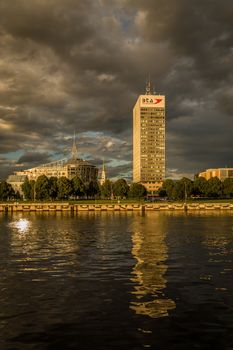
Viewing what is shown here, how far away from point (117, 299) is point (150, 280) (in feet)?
22.2

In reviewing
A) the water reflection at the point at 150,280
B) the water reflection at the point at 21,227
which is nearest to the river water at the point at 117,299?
the water reflection at the point at 150,280

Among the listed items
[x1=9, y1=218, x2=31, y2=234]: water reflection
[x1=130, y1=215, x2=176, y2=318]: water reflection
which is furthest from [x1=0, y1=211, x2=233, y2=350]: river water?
[x1=9, y1=218, x2=31, y2=234]: water reflection

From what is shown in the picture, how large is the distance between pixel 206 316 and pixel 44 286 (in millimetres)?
14179

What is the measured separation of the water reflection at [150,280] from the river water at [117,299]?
7 centimetres

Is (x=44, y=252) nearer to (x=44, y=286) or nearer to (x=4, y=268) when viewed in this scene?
(x=4, y=268)

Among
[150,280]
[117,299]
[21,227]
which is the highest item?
[21,227]

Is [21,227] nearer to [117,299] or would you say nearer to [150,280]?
[150,280]

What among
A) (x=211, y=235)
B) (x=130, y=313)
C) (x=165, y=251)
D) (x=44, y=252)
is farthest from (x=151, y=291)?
(x=211, y=235)

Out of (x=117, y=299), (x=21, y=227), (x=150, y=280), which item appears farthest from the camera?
(x=21, y=227)

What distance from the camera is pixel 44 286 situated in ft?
113

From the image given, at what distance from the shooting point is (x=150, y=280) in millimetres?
36250

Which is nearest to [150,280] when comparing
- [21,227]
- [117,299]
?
[117,299]

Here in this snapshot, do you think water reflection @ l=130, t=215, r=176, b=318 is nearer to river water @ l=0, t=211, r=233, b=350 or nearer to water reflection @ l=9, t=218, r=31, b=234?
river water @ l=0, t=211, r=233, b=350

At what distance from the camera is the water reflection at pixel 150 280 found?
Result: 27.7 m
